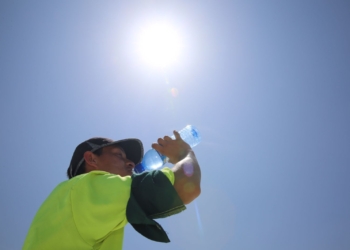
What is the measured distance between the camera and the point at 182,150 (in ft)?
8.48

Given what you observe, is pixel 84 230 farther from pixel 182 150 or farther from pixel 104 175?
pixel 182 150

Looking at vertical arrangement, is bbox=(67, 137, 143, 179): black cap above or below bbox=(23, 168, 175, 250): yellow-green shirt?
above

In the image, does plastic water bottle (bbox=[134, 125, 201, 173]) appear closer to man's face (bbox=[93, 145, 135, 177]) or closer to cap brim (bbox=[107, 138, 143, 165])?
cap brim (bbox=[107, 138, 143, 165])

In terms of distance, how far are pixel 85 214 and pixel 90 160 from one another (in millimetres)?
1103

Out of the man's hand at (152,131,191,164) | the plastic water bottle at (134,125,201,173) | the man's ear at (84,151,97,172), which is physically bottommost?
the plastic water bottle at (134,125,201,173)

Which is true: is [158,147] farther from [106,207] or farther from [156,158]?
[156,158]

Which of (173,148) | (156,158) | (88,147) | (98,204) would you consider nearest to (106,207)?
(98,204)

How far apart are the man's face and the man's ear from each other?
49 millimetres

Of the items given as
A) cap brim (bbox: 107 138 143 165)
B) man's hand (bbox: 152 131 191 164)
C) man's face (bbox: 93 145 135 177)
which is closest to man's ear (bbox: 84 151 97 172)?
man's face (bbox: 93 145 135 177)

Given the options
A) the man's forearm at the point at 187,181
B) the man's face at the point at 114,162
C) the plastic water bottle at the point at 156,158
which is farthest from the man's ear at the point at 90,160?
the plastic water bottle at the point at 156,158

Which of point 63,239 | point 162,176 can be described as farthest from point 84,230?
point 162,176

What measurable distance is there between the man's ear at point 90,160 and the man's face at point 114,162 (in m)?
0.05

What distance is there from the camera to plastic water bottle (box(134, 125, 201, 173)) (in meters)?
4.09

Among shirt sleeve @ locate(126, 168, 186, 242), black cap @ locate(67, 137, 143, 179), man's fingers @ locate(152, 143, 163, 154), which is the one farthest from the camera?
black cap @ locate(67, 137, 143, 179)
